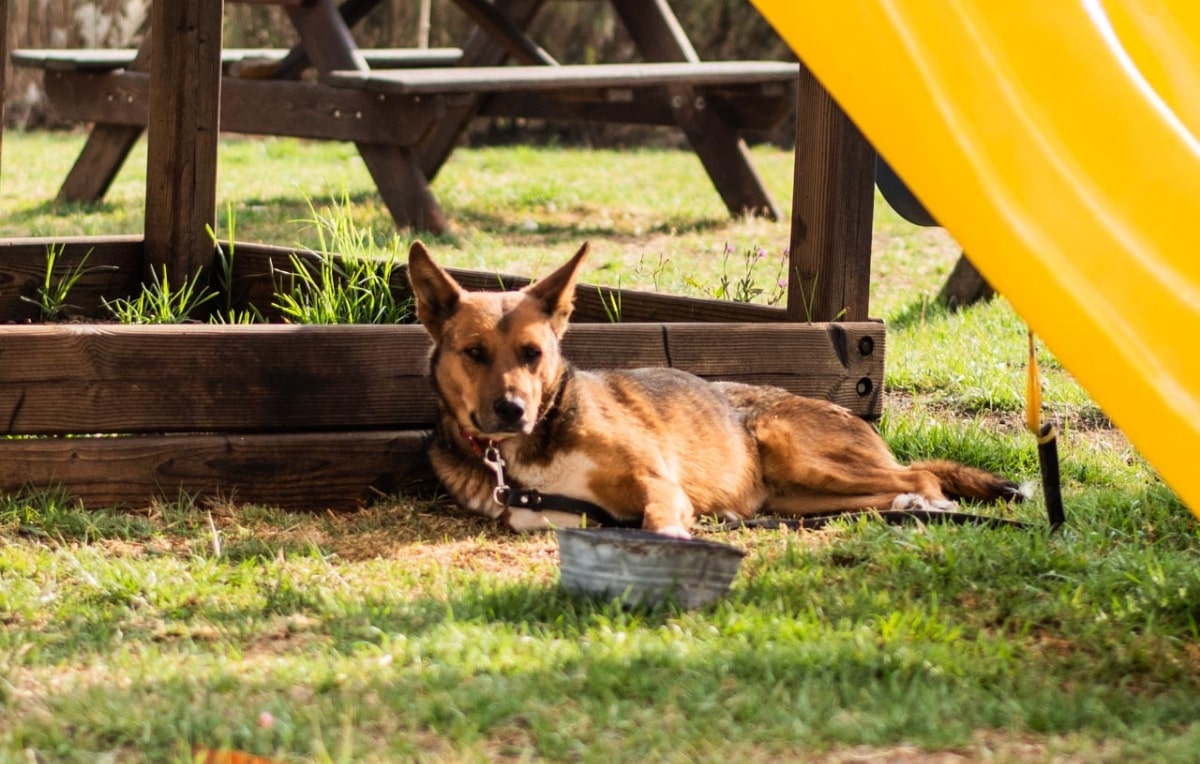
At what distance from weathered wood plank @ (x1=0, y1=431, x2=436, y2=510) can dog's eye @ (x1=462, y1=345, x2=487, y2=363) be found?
0.48m

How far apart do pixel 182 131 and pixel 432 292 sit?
1.53 metres

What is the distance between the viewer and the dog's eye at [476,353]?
4656 mm

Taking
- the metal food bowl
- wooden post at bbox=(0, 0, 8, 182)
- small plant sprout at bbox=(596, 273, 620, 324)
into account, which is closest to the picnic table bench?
small plant sprout at bbox=(596, 273, 620, 324)

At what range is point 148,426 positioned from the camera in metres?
4.78

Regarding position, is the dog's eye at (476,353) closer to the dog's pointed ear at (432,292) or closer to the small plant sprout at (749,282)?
the dog's pointed ear at (432,292)

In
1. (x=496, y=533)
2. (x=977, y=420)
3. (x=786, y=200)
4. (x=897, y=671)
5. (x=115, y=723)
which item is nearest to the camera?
(x=115, y=723)

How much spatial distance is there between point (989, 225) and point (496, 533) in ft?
5.84

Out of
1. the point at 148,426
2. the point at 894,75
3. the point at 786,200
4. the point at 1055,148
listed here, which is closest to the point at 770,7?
the point at 894,75

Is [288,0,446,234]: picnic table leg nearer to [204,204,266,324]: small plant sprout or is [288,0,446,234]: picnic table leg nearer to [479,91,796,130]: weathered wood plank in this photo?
[479,91,796,130]: weathered wood plank

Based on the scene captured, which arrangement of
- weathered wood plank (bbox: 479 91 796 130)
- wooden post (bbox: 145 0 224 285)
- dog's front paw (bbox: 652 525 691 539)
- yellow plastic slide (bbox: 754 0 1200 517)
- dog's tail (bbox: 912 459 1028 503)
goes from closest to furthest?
yellow plastic slide (bbox: 754 0 1200 517), dog's front paw (bbox: 652 525 691 539), dog's tail (bbox: 912 459 1028 503), wooden post (bbox: 145 0 224 285), weathered wood plank (bbox: 479 91 796 130)

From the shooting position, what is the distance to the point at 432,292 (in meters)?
4.78

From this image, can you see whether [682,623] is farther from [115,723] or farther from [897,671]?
[115,723]

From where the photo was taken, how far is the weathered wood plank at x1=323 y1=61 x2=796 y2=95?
29.3 ft

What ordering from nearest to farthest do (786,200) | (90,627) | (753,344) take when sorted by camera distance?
(90,627), (753,344), (786,200)
